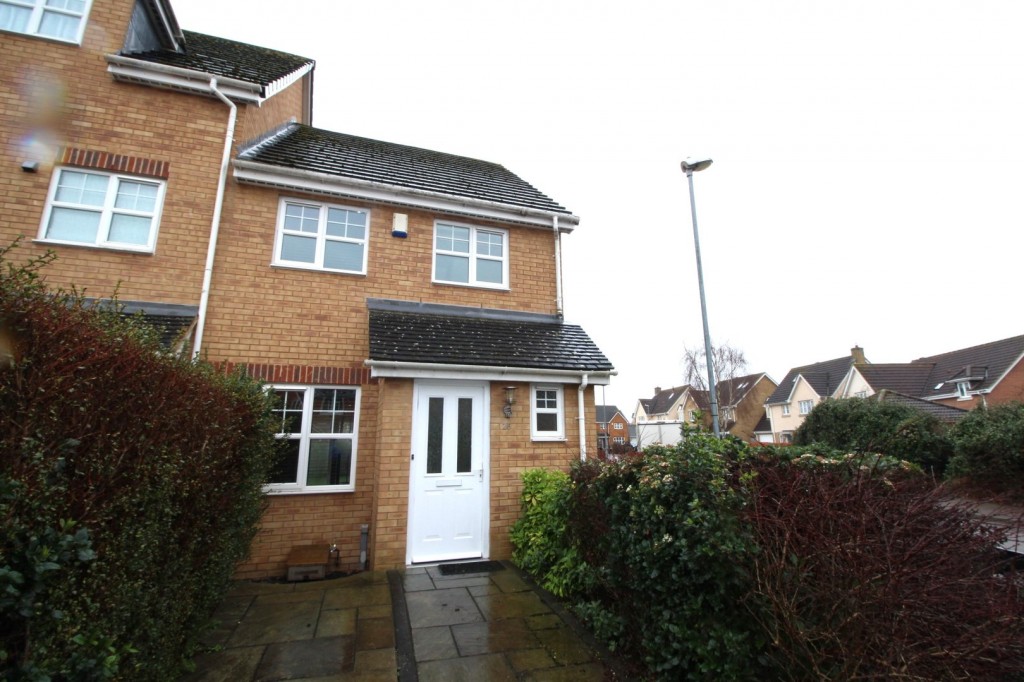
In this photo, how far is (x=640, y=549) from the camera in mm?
3354

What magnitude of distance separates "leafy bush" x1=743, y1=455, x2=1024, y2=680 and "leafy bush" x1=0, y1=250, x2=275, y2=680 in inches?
136

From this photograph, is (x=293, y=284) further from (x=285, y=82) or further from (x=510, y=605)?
(x=510, y=605)

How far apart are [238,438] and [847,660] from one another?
466cm

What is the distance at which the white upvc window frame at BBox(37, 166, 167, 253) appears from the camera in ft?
21.3

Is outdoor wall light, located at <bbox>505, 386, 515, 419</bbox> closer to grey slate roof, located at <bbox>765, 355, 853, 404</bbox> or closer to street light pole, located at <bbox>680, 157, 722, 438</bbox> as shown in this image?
street light pole, located at <bbox>680, 157, 722, 438</bbox>

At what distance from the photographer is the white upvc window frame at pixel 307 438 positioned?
645 centimetres

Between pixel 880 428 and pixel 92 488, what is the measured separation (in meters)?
18.0

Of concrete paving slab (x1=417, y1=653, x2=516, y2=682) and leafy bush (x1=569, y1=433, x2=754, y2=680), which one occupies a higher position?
leafy bush (x1=569, y1=433, x2=754, y2=680)

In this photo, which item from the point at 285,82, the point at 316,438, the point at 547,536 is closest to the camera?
the point at 547,536

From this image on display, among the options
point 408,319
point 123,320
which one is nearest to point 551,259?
point 408,319

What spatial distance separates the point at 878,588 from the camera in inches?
94.1

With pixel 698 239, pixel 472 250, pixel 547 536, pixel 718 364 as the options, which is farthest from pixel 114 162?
pixel 718 364

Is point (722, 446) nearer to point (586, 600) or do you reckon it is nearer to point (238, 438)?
point (586, 600)

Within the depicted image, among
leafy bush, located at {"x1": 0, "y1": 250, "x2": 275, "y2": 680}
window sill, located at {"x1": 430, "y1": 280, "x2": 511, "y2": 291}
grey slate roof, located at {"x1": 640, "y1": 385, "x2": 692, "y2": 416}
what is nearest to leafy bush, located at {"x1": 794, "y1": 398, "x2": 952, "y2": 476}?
window sill, located at {"x1": 430, "y1": 280, "x2": 511, "y2": 291}
